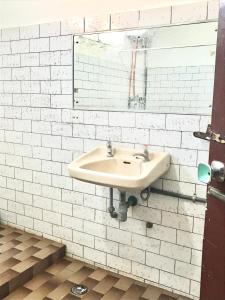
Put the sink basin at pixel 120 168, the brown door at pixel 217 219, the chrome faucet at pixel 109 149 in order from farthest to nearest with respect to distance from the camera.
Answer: the chrome faucet at pixel 109 149 → the sink basin at pixel 120 168 → the brown door at pixel 217 219

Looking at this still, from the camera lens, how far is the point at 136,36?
2.08 meters

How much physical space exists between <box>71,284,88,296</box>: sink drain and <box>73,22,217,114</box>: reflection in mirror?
1.25 metres

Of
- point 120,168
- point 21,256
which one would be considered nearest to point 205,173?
point 120,168

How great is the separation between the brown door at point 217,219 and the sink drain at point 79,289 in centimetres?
92

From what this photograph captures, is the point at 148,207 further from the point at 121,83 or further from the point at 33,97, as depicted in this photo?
the point at 33,97

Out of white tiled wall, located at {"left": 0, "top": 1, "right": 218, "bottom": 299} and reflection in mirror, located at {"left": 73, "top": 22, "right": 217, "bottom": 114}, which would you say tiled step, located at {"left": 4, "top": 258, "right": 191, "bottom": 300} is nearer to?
white tiled wall, located at {"left": 0, "top": 1, "right": 218, "bottom": 299}

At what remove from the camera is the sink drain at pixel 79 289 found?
2156mm

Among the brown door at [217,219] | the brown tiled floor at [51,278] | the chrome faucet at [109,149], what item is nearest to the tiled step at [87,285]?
the brown tiled floor at [51,278]

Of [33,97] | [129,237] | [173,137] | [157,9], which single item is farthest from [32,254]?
[157,9]

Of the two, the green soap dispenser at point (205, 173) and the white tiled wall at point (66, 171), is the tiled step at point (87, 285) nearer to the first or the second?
the white tiled wall at point (66, 171)

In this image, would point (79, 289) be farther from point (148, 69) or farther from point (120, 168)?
point (148, 69)

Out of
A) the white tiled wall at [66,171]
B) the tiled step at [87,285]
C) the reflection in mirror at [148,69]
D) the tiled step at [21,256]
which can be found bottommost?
the tiled step at [87,285]

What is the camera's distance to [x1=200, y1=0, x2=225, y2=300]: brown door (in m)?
1.31

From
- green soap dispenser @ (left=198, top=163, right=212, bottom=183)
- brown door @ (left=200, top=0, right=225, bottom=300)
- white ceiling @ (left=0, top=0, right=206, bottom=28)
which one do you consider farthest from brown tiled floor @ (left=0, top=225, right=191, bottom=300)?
white ceiling @ (left=0, top=0, right=206, bottom=28)
